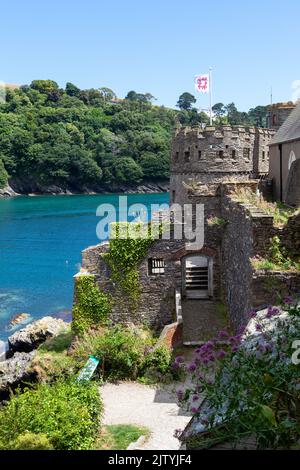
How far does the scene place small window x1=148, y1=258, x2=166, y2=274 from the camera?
2280cm

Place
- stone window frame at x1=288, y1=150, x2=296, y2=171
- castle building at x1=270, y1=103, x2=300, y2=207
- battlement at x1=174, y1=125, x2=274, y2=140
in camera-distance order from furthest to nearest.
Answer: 1. battlement at x1=174, y1=125, x2=274, y2=140
2. stone window frame at x1=288, y1=150, x2=296, y2=171
3. castle building at x1=270, y1=103, x2=300, y2=207

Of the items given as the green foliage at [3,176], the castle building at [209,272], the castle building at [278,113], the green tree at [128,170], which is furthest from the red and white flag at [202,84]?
the green foliage at [3,176]

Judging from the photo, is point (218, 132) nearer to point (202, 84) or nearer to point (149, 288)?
point (202, 84)

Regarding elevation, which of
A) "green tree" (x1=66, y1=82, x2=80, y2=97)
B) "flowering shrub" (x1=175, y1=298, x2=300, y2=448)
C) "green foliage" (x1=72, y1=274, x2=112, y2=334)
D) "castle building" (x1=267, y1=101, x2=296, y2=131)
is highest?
"green tree" (x1=66, y1=82, x2=80, y2=97)

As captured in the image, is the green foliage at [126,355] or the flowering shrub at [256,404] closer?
the flowering shrub at [256,404]

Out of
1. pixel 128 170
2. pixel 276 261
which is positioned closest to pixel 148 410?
pixel 276 261

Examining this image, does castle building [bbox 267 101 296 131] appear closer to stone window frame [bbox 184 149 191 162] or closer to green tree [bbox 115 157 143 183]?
stone window frame [bbox 184 149 191 162]

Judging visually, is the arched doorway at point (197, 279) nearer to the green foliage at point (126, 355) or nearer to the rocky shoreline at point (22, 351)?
the green foliage at point (126, 355)

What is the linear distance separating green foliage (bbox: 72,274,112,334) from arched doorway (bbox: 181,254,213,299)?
12.9ft

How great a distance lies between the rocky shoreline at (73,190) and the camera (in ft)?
439

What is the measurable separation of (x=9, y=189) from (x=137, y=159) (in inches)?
1404

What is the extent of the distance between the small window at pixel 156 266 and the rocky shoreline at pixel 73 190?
4329 inches

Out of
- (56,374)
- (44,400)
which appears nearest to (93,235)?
A: (56,374)

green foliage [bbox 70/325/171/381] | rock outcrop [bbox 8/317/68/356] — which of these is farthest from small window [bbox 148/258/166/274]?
rock outcrop [bbox 8/317/68/356]
